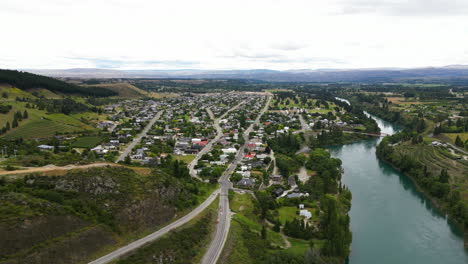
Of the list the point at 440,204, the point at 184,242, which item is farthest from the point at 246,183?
the point at 440,204

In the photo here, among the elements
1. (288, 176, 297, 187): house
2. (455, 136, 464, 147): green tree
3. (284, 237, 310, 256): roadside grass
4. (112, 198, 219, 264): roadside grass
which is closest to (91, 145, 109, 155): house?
(112, 198, 219, 264): roadside grass

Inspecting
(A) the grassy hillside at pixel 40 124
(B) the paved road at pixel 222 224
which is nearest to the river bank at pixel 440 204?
(B) the paved road at pixel 222 224

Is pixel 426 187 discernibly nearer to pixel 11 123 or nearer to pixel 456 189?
pixel 456 189

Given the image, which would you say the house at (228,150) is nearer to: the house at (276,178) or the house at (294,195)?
the house at (276,178)

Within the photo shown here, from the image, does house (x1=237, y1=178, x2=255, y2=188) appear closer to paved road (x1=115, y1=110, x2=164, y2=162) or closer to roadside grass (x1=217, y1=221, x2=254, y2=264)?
roadside grass (x1=217, y1=221, x2=254, y2=264)

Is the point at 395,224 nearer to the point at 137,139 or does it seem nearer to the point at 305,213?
the point at 305,213

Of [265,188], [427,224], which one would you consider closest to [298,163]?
[265,188]
